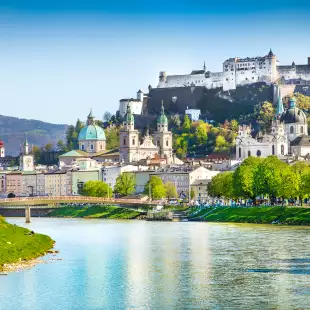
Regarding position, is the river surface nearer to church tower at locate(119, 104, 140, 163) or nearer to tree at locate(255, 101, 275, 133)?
tree at locate(255, 101, 275, 133)

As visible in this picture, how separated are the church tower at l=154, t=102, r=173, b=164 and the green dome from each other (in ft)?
34.7

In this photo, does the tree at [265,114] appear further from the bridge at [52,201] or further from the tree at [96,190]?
the bridge at [52,201]

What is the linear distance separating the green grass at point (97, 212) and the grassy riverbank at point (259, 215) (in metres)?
8.34

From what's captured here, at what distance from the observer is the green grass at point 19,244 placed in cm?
4431

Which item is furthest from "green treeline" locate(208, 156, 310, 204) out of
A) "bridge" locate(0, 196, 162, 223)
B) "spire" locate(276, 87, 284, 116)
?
"spire" locate(276, 87, 284, 116)

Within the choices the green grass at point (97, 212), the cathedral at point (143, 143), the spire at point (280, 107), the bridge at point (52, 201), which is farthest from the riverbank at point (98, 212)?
the spire at point (280, 107)

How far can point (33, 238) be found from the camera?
2057 inches

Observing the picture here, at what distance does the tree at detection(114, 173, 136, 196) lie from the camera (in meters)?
109

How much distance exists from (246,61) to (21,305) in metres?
106

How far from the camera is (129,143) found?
13388 cm

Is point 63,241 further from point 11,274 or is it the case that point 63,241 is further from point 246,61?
point 246,61

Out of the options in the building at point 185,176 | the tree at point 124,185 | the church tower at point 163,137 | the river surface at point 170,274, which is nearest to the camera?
the river surface at point 170,274

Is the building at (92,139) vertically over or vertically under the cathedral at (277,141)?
over

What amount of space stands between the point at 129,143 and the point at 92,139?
11349 millimetres
